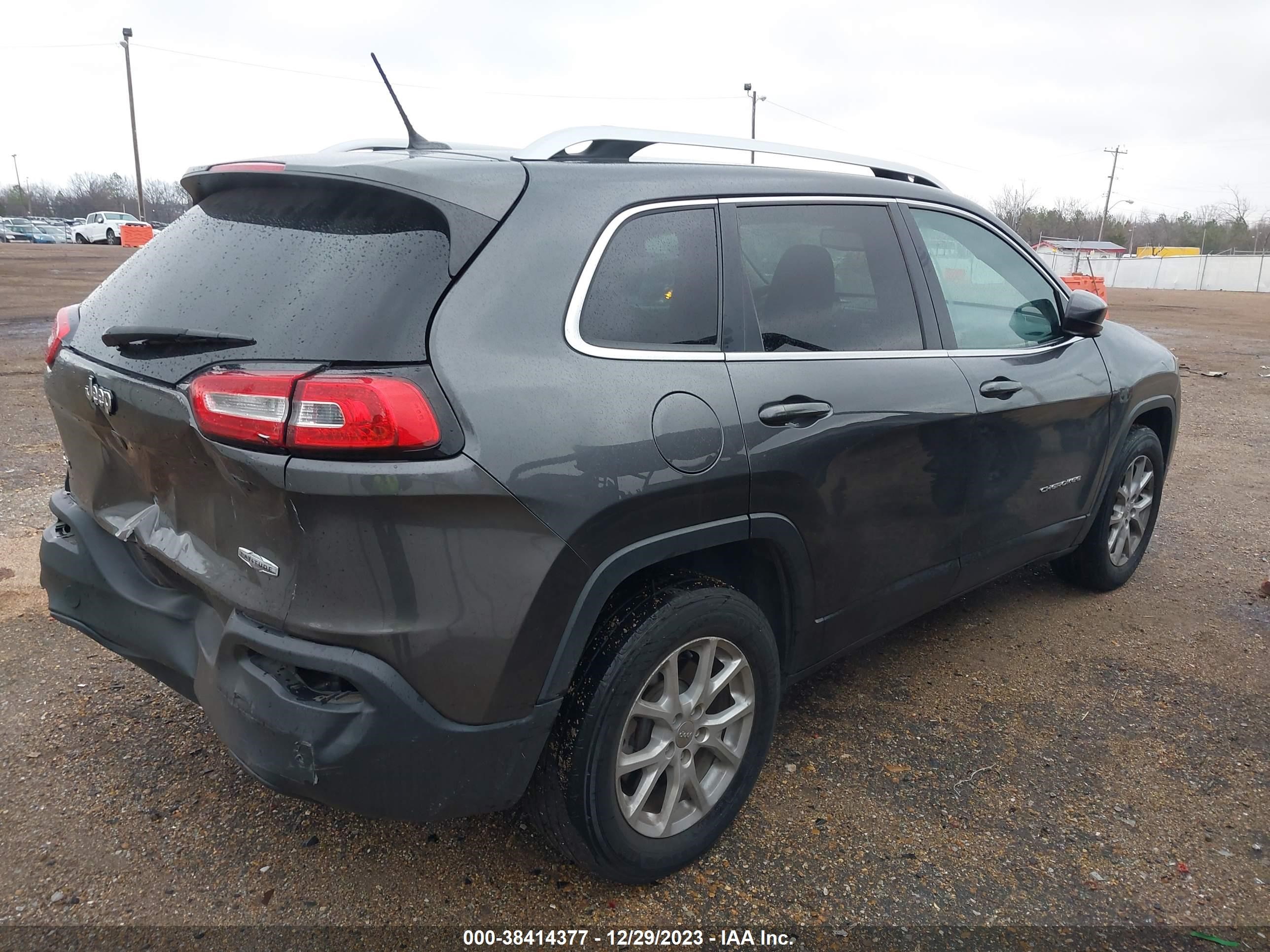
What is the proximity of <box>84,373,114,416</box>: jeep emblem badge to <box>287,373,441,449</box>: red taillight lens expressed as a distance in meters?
0.71

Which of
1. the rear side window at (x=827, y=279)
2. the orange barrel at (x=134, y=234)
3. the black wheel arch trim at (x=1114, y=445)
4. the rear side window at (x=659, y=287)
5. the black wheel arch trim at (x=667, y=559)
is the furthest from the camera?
the orange barrel at (x=134, y=234)

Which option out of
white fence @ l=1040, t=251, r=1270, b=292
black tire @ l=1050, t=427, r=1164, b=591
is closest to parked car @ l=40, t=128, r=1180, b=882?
black tire @ l=1050, t=427, r=1164, b=591

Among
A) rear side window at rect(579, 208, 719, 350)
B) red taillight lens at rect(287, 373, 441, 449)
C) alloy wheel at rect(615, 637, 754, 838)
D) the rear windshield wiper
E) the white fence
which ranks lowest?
the white fence

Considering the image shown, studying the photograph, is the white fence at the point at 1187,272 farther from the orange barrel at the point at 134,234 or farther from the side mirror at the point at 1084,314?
the side mirror at the point at 1084,314

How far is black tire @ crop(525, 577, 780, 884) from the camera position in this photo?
2.16 m

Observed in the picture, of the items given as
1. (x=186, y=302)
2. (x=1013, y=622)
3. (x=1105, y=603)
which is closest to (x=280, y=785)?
(x=186, y=302)

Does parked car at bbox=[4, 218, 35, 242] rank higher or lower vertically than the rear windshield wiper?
lower

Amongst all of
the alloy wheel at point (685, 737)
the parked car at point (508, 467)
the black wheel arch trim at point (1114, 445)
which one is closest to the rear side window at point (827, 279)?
the parked car at point (508, 467)

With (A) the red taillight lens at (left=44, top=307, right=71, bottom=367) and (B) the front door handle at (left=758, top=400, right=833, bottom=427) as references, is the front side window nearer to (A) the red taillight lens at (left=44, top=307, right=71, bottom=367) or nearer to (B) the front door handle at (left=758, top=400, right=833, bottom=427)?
(B) the front door handle at (left=758, top=400, right=833, bottom=427)

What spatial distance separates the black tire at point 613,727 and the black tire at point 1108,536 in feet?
8.25

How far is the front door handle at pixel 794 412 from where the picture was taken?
2.43 metres

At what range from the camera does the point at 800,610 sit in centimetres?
269

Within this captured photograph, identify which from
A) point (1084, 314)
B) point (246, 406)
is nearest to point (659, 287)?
point (246, 406)

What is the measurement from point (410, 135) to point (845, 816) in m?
2.29
